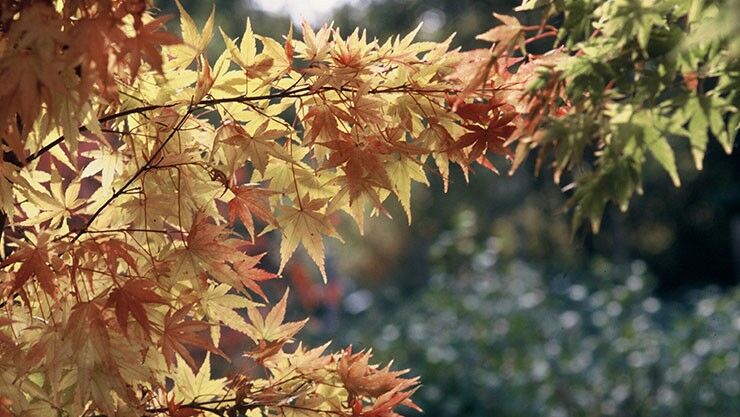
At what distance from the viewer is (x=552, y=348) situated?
5.66m

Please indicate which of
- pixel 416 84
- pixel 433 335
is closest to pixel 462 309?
pixel 433 335

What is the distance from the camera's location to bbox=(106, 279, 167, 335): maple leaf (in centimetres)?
154

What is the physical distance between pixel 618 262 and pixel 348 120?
32.6 feet

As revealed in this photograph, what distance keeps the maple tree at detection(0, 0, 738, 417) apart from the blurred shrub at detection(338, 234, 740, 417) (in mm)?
3596

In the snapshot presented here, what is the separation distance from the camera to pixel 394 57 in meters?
1.76

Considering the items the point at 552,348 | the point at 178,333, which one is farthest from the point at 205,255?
the point at 552,348

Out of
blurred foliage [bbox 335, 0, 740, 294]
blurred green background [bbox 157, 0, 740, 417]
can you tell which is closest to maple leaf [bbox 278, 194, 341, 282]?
blurred green background [bbox 157, 0, 740, 417]

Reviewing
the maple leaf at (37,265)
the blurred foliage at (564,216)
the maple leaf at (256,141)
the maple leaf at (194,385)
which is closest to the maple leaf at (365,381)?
the maple leaf at (194,385)

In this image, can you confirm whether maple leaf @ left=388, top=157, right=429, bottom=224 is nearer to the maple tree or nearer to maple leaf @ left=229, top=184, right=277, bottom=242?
the maple tree

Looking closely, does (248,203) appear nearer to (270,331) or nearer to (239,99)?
(239,99)

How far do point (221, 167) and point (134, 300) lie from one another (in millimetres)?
306

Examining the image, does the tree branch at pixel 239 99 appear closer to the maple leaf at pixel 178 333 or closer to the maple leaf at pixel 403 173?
the maple leaf at pixel 403 173

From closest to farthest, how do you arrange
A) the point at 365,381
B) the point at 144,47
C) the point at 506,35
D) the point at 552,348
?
the point at 144,47, the point at 506,35, the point at 365,381, the point at 552,348

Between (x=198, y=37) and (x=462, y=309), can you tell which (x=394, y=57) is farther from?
(x=462, y=309)
